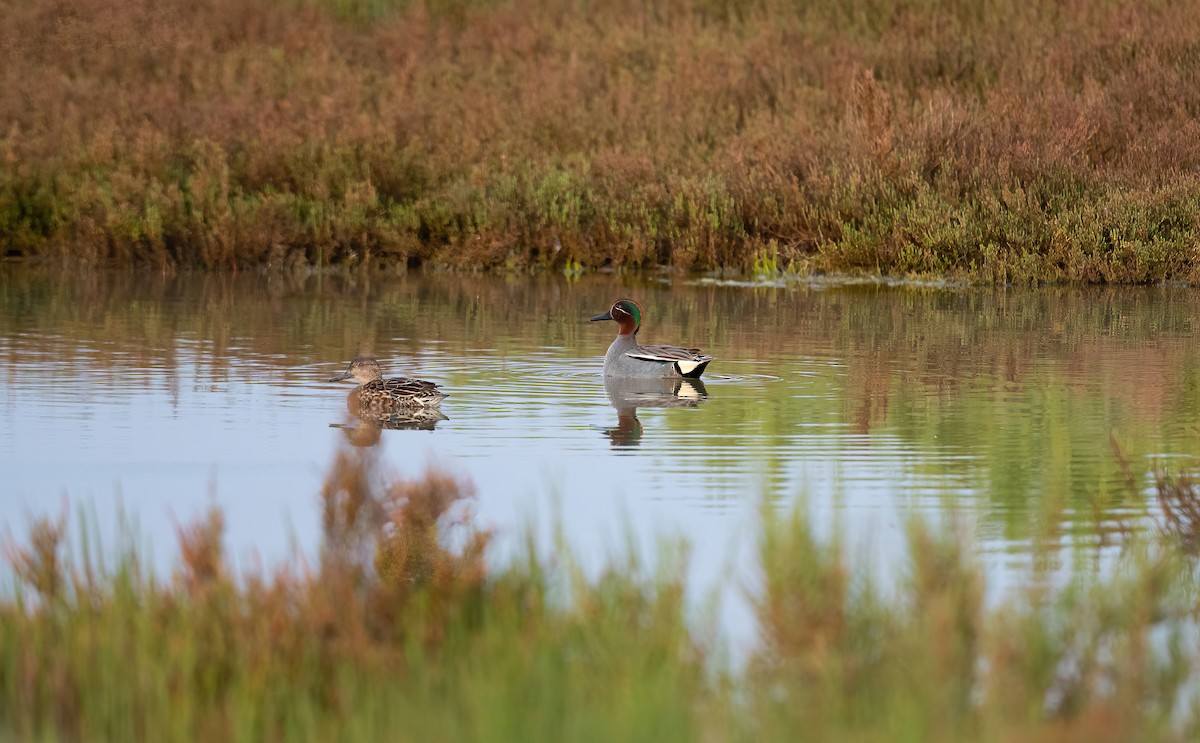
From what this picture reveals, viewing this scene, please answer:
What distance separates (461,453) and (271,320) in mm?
7880

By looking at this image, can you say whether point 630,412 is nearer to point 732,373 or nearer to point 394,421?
point 394,421

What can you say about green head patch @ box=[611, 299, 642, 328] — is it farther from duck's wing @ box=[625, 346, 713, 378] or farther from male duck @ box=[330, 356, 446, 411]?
male duck @ box=[330, 356, 446, 411]

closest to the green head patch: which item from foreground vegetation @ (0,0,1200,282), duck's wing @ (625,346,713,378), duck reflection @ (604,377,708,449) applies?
duck reflection @ (604,377,708,449)

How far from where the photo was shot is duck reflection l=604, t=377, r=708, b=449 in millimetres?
11836

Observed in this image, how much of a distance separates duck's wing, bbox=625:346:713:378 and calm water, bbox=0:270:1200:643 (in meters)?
0.21

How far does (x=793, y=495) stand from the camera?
887cm

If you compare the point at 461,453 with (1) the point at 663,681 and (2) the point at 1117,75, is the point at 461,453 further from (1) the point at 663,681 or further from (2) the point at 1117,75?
(2) the point at 1117,75

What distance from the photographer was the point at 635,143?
87.7ft

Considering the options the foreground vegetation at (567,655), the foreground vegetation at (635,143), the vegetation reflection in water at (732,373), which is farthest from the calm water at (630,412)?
the foreground vegetation at (635,143)

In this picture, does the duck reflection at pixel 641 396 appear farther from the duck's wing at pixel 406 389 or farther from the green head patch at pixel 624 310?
the duck's wing at pixel 406 389

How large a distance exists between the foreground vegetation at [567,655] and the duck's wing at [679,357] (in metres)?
7.62

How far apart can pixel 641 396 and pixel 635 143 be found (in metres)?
13.7

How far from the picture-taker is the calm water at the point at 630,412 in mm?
8586

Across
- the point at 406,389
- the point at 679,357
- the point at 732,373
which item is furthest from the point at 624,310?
the point at 406,389
